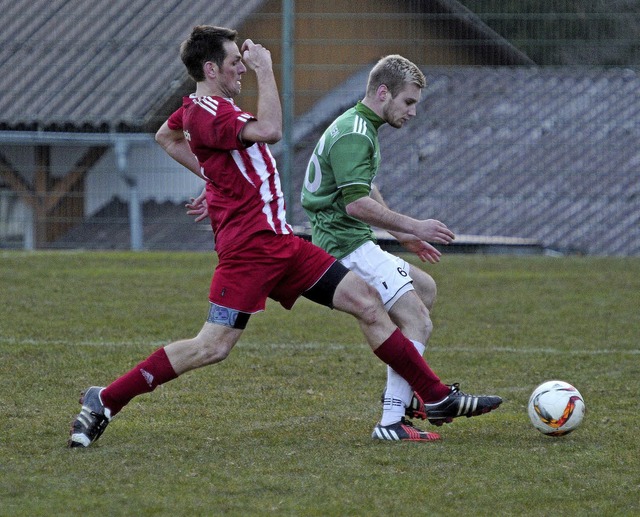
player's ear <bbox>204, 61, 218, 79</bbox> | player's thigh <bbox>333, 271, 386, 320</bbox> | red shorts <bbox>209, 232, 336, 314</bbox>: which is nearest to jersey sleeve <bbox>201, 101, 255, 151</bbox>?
player's ear <bbox>204, 61, 218, 79</bbox>

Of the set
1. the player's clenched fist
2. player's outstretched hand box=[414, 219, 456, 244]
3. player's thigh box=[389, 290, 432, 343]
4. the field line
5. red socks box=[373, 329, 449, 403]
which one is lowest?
the field line

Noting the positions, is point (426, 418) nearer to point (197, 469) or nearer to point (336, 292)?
point (336, 292)

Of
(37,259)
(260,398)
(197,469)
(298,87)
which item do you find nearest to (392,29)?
(298,87)

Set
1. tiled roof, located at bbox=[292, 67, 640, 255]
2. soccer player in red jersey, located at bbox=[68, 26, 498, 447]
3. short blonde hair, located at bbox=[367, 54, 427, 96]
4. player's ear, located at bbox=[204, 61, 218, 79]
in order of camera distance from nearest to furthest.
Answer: soccer player in red jersey, located at bbox=[68, 26, 498, 447], player's ear, located at bbox=[204, 61, 218, 79], short blonde hair, located at bbox=[367, 54, 427, 96], tiled roof, located at bbox=[292, 67, 640, 255]

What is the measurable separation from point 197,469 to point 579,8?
9989 mm

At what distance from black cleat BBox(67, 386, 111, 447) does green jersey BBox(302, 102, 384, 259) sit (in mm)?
1382

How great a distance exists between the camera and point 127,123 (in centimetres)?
1498

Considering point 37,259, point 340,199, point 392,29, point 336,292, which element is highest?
point 392,29

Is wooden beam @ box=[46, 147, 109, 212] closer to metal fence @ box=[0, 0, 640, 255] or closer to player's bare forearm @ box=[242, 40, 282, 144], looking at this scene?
metal fence @ box=[0, 0, 640, 255]

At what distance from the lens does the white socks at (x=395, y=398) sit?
18.7 ft

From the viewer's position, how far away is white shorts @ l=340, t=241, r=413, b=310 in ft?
19.2

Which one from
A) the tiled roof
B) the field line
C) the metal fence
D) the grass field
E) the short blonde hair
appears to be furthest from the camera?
the tiled roof

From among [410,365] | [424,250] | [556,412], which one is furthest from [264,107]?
[556,412]

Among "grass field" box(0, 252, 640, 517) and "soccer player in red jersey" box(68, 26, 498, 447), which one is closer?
"grass field" box(0, 252, 640, 517)
